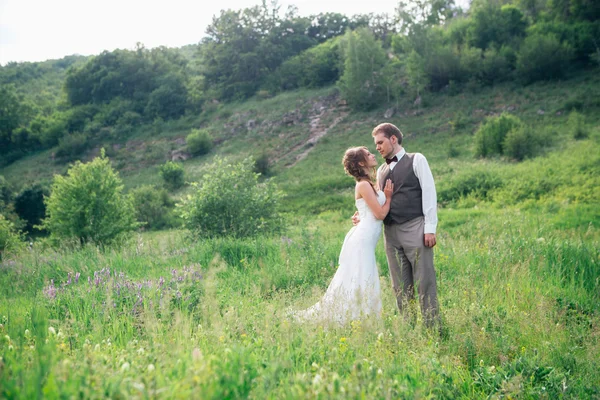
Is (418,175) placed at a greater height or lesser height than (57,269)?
greater

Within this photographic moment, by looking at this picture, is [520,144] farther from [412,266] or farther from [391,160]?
[412,266]

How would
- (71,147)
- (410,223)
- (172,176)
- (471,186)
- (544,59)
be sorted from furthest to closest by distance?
(71,147) → (544,59) → (172,176) → (471,186) → (410,223)

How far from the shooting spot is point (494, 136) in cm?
2878

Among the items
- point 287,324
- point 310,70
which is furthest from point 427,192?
point 310,70

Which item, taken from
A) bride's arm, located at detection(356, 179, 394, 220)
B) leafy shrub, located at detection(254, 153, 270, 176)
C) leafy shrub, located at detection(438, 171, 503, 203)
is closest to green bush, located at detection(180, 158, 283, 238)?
bride's arm, located at detection(356, 179, 394, 220)

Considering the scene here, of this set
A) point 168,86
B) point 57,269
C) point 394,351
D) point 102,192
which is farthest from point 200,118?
point 394,351

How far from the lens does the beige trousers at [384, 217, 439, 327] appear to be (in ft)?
16.2

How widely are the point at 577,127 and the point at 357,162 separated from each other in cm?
2940

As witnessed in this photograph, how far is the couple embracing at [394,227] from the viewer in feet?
16.3

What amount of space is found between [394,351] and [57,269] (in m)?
6.07

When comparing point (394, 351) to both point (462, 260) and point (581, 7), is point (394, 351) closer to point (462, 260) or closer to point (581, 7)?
point (462, 260)

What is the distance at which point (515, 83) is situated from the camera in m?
45.0

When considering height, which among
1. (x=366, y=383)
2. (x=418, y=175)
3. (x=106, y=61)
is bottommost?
(x=366, y=383)

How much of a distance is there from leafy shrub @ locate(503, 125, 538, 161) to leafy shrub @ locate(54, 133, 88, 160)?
177ft
